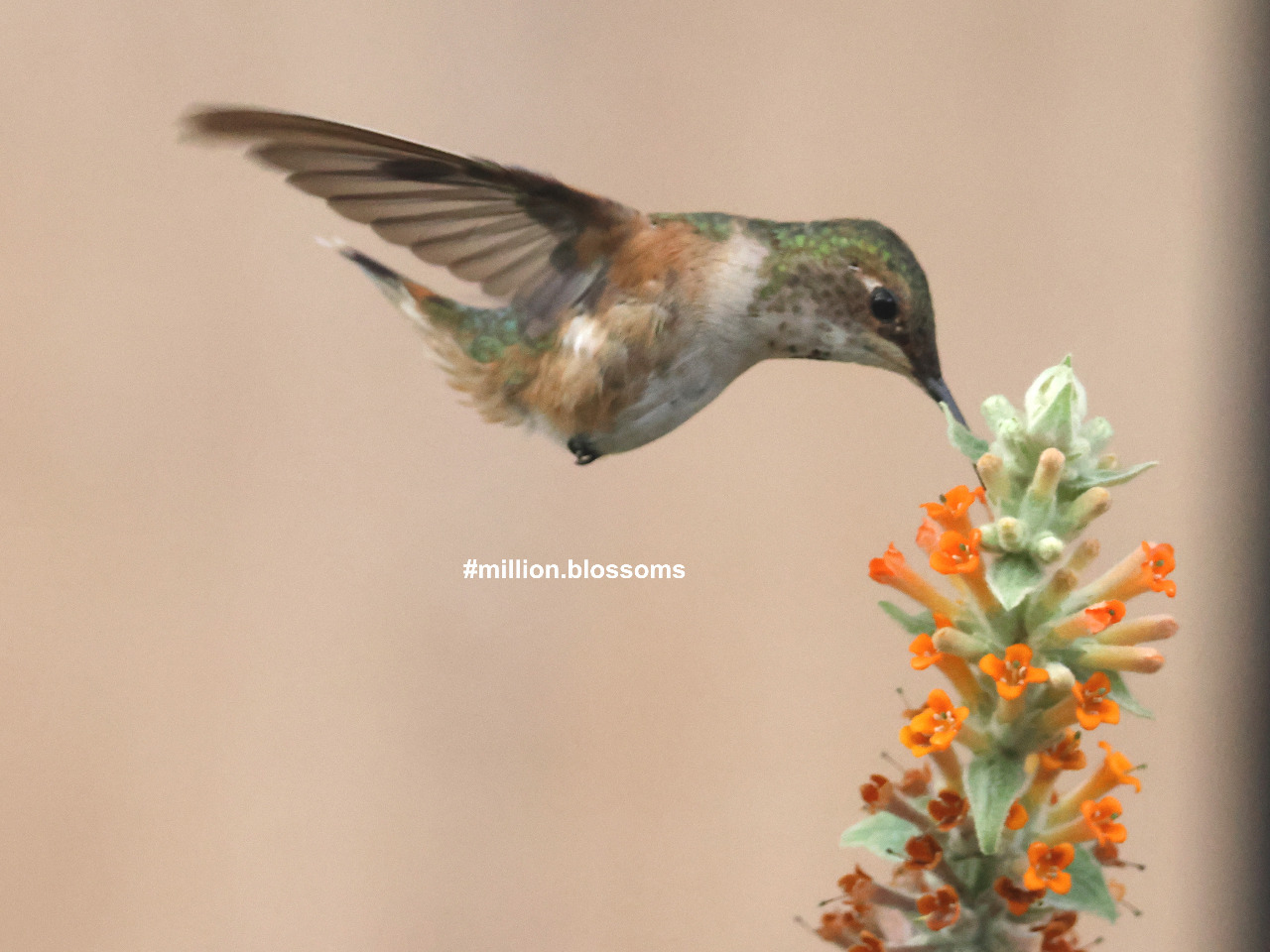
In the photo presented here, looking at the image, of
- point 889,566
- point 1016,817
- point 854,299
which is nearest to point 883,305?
point 854,299

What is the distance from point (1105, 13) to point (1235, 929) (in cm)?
99

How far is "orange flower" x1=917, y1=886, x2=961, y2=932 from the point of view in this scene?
42 centimetres

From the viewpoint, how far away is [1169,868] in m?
1.19

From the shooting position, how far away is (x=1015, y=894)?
0.42 metres

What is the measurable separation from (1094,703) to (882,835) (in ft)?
0.34

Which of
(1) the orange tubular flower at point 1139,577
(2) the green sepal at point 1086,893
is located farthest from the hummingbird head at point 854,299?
(2) the green sepal at point 1086,893

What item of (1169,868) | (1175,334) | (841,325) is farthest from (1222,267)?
(841,325)

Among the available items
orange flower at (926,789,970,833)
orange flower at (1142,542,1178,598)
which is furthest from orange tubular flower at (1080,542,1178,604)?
orange flower at (926,789,970,833)

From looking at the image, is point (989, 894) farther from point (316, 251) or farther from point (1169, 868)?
point (1169, 868)

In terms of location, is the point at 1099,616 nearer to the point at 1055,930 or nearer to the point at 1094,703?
the point at 1094,703

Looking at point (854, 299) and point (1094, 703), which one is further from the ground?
point (854, 299)

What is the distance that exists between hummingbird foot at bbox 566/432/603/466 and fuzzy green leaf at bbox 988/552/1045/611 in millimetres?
216

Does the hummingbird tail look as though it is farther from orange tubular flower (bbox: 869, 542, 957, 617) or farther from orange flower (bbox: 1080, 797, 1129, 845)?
orange flower (bbox: 1080, 797, 1129, 845)

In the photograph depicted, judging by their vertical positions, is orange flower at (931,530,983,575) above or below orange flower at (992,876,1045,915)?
above
